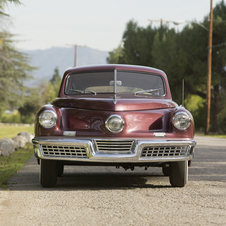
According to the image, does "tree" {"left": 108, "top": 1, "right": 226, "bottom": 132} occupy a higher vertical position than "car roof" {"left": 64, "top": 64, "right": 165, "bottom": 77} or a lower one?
higher

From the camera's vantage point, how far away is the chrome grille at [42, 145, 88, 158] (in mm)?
5480

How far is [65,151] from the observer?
5535mm

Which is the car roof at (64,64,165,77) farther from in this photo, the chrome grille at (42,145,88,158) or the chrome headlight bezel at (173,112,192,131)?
the chrome grille at (42,145,88,158)

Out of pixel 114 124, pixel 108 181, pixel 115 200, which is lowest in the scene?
pixel 108 181

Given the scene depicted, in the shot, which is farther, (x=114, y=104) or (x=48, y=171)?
(x=48, y=171)

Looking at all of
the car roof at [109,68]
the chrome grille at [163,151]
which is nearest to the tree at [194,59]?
the car roof at [109,68]

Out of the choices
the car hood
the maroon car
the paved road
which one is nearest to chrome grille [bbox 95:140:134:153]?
the maroon car

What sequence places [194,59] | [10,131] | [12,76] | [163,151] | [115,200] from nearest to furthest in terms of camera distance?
→ [115,200] < [163,151] < [10,131] < [194,59] < [12,76]

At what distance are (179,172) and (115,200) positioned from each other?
49.1 inches

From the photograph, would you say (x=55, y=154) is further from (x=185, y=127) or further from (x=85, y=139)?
(x=185, y=127)

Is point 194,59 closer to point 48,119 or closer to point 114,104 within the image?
point 114,104

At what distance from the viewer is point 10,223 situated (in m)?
4.00

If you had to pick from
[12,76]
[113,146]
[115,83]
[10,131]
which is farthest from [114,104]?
[12,76]

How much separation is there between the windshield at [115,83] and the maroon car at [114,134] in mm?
637
